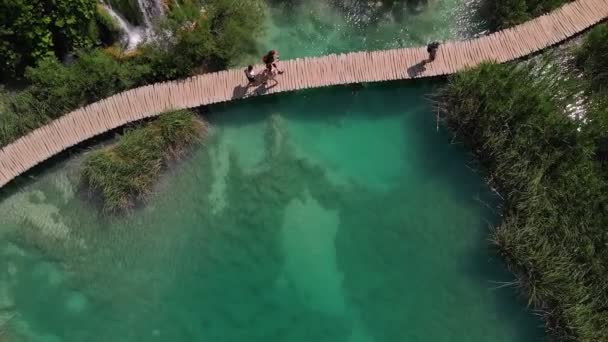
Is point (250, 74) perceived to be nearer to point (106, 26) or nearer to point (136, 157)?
point (136, 157)

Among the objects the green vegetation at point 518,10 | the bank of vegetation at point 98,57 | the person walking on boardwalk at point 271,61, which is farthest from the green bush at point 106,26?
the green vegetation at point 518,10

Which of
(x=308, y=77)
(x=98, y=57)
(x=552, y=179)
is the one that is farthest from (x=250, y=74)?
(x=552, y=179)

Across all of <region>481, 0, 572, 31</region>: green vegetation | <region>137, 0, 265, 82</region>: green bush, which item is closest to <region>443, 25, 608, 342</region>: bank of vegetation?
<region>481, 0, 572, 31</region>: green vegetation

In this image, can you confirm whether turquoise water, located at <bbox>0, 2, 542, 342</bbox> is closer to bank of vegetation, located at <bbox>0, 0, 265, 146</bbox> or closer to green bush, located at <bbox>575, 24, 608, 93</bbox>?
bank of vegetation, located at <bbox>0, 0, 265, 146</bbox>

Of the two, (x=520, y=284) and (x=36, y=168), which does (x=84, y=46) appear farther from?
(x=520, y=284)

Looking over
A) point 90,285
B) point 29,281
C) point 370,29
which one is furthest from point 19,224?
point 370,29
